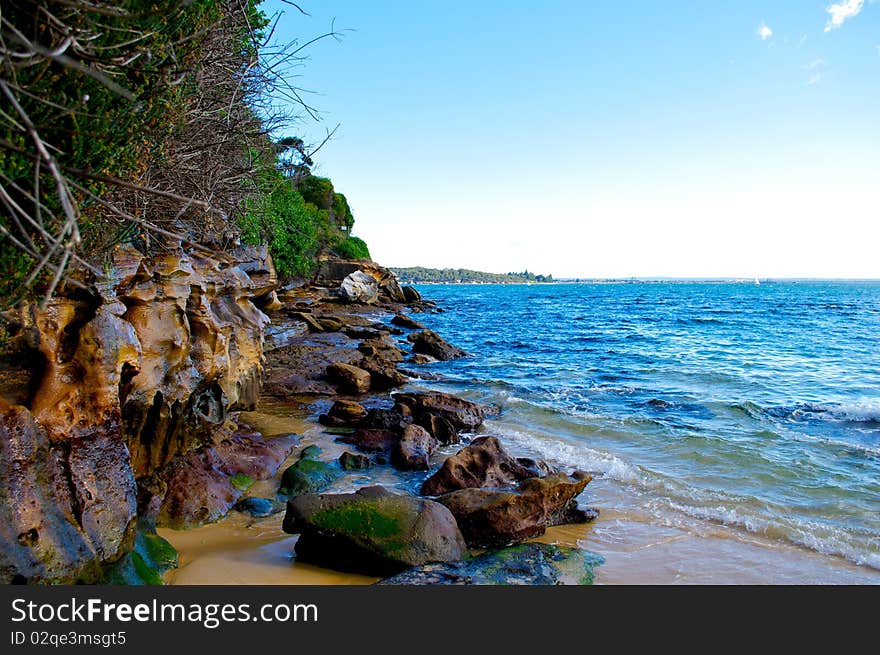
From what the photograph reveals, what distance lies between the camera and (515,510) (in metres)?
6.34

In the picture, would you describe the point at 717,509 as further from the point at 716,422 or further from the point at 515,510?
the point at 716,422

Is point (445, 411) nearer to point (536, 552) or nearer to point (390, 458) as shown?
point (390, 458)

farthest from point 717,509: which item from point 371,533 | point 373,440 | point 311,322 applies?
point 311,322

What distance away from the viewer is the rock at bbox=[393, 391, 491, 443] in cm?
1057

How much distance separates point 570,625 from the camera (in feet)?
13.1

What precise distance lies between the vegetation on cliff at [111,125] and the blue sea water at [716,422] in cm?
709

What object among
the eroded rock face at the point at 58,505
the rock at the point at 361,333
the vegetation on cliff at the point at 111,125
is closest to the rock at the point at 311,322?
the rock at the point at 361,333

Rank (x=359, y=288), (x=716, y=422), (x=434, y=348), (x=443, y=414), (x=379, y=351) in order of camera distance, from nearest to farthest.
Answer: (x=443, y=414), (x=716, y=422), (x=379, y=351), (x=434, y=348), (x=359, y=288)

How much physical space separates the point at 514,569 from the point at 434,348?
16348 millimetres

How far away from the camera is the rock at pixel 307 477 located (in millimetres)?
7477

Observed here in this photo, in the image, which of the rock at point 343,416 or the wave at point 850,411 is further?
the wave at point 850,411

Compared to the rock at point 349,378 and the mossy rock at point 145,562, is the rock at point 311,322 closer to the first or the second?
the rock at point 349,378

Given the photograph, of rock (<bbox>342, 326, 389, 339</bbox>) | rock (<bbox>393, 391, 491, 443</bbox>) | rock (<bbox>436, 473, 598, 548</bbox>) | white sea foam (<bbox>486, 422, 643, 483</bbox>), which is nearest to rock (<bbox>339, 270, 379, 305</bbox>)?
rock (<bbox>342, 326, 389, 339</bbox>)

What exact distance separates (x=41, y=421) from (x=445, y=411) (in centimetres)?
753
